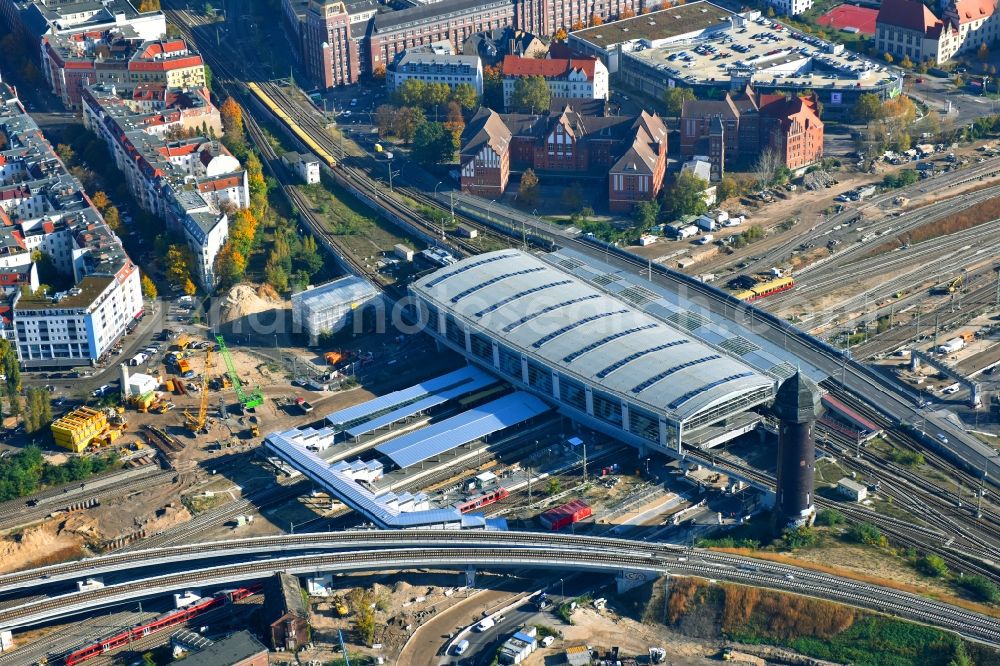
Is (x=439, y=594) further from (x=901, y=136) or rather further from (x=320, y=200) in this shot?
(x=901, y=136)

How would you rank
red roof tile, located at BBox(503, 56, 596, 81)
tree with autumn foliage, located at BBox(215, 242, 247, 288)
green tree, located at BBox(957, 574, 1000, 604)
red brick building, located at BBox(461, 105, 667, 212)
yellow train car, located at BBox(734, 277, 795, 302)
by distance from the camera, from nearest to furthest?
green tree, located at BBox(957, 574, 1000, 604) → yellow train car, located at BBox(734, 277, 795, 302) → tree with autumn foliage, located at BBox(215, 242, 247, 288) → red brick building, located at BBox(461, 105, 667, 212) → red roof tile, located at BBox(503, 56, 596, 81)

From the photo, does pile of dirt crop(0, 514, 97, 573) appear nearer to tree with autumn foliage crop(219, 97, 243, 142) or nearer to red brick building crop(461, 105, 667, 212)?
red brick building crop(461, 105, 667, 212)

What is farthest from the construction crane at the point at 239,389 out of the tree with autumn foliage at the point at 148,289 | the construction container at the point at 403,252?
the construction container at the point at 403,252

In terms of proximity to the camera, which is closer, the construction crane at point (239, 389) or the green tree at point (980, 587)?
the green tree at point (980, 587)

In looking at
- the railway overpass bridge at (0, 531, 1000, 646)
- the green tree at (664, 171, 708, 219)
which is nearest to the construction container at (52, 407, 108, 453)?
the railway overpass bridge at (0, 531, 1000, 646)

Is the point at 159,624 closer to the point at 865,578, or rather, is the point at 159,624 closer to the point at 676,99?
the point at 865,578

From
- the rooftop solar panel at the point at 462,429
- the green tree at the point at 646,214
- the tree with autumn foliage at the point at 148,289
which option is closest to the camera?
the rooftop solar panel at the point at 462,429

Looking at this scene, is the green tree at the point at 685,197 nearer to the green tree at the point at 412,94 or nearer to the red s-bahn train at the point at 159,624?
the green tree at the point at 412,94

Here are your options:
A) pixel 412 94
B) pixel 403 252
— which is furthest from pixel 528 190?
pixel 412 94

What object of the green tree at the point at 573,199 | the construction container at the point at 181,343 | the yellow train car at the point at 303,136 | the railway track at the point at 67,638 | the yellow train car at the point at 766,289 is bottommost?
the railway track at the point at 67,638
